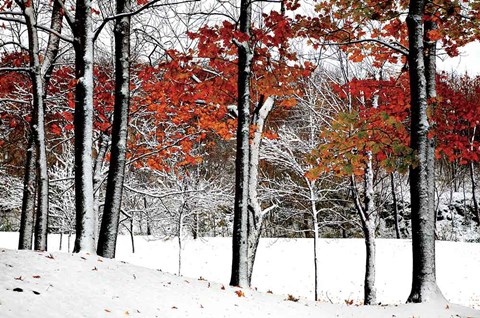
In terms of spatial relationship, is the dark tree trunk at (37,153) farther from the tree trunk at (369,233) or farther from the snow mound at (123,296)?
the tree trunk at (369,233)

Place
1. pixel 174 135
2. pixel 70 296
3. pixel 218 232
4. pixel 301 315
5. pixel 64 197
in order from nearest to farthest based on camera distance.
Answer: pixel 70 296 < pixel 301 315 < pixel 174 135 < pixel 64 197 < pixel 218 232

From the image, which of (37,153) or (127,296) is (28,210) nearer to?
(37,153)

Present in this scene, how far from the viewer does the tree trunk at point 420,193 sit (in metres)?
6.10

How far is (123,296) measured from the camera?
14.8ft

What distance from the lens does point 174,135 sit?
12.6 m

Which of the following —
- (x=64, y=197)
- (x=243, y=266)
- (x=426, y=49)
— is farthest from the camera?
(x=64, y=197)

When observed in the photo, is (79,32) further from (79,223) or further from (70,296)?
(70,296)

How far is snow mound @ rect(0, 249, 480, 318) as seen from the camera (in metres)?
3.67

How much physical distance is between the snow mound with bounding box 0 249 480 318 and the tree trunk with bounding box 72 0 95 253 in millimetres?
446

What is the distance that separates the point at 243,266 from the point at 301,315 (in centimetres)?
147

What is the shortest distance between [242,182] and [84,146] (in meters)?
2.51

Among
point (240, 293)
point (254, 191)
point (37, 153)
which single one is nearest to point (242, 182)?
point (240, 293)

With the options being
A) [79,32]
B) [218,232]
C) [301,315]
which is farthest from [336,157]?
[218,232]

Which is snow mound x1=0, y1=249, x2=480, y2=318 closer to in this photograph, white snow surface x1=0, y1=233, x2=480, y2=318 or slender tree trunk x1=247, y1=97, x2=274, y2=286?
white snow surface x1=0, y1=233, x2=480, y2=318
